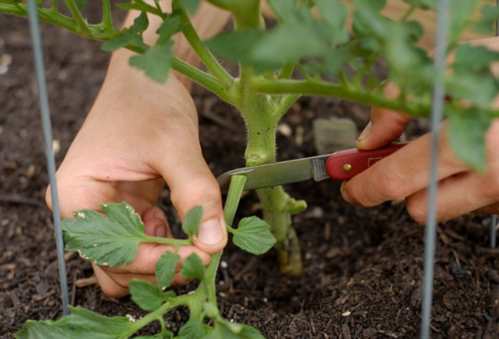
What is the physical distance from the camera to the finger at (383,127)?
1.00m

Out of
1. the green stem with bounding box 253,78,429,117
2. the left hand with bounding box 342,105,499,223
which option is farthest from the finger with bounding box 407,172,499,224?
the green stem with bounding box 253,78,429,117

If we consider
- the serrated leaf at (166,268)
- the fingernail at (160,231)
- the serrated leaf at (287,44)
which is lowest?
the fingernail at (160,231)

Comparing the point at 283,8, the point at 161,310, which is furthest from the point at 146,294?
the point at 283,8

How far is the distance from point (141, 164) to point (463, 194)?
440 mm

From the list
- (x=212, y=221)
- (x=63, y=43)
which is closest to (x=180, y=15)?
(x=212, y=221)

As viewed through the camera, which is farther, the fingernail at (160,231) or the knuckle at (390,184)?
the fingernail at (160,231)

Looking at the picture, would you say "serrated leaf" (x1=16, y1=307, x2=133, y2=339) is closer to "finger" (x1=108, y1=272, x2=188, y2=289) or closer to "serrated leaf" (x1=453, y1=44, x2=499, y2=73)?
"finger" (x1=108, y1=272, x2=188, y2=289)

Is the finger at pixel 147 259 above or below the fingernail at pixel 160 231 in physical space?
Result: above

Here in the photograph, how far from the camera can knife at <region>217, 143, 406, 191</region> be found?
41.5 inches

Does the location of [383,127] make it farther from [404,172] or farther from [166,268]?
[166,268]

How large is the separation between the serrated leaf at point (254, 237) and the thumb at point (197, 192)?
2cm

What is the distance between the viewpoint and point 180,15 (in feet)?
2.92

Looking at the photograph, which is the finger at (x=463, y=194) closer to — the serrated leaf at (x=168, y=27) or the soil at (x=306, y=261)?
the soil at (x=306, y=261)

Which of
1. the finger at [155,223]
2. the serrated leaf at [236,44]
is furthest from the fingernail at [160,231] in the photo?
the serrated leaf at [236,44]
